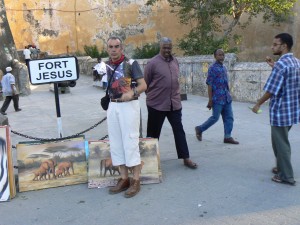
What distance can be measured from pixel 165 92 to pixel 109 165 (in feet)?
3.97

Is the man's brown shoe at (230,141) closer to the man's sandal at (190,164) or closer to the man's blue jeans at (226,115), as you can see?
the man's blue jeans at (226,115)

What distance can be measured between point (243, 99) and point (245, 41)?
14594 mm

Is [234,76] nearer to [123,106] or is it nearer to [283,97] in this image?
[283,97]

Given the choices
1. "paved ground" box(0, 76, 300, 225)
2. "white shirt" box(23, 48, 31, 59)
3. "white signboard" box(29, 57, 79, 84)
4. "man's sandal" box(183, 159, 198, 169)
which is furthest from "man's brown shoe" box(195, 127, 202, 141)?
"white shirt" box(23, 48, 31, 59)

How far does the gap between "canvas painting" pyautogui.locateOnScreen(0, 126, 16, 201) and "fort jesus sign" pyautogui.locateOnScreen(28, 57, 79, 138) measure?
764 mm

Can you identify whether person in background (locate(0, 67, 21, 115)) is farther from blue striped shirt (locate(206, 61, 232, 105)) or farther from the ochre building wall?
the ochre building wall

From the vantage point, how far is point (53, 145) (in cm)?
492

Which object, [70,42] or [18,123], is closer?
[18,123]

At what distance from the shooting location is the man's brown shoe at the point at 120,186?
460 cm

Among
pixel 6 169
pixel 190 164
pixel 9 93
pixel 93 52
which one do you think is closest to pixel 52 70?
pixel 6 169

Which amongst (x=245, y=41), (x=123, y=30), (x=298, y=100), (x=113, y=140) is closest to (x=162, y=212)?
(x=113, y=140)

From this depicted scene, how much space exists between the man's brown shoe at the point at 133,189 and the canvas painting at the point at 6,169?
1343 mm

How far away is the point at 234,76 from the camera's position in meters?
11.6

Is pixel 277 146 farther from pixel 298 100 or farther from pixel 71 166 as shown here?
pixel 71 166
